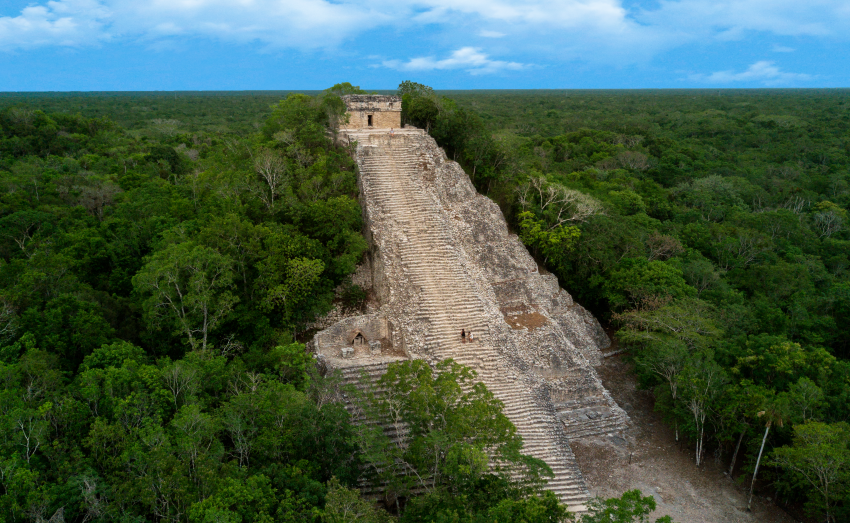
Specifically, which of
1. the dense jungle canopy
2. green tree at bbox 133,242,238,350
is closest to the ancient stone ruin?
the dense jungle canopy

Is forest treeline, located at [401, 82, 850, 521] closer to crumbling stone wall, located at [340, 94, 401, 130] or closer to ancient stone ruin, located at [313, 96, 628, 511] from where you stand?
crumbling stone wall, located at [340, 94, 401, 130]

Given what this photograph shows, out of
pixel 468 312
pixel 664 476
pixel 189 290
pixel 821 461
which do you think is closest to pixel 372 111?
pixel 468 312

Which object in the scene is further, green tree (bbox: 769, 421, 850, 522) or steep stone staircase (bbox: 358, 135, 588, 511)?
steep stone staircase (bbox: 358, 135, 588, 511)

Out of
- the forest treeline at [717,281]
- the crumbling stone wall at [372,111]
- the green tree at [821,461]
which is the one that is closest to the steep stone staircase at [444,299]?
the crumbling stone wall at [372,111]

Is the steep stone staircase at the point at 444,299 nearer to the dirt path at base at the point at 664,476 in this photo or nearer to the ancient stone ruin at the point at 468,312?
the ancient stone ruin at the point at 468,312

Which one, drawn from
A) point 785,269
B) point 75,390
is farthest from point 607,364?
point 75,390

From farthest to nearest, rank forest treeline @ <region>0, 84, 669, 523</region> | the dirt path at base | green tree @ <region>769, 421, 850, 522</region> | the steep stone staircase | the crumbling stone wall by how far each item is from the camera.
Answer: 1. the crumbling stone wall
2. the steep stone staircase
3. the dirt path at base
4. green tree @ <region>769, 421, 850, 522</region>
5. forest treeline @ <region>0, 84, 669, 523</region>
